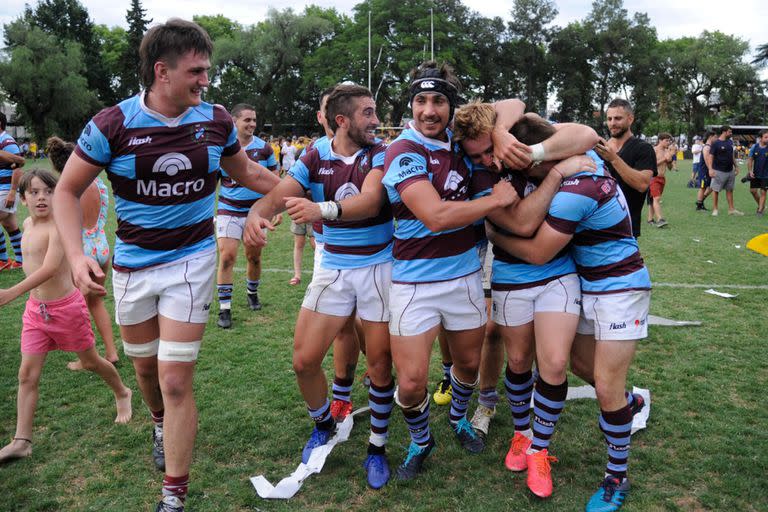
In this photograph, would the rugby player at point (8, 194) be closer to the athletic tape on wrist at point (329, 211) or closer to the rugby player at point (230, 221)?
the rugby player at point (230, 221)

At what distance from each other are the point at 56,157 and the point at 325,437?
3265 millimetres

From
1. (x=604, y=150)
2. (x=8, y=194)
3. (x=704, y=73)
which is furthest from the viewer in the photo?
(x=704, y=73)

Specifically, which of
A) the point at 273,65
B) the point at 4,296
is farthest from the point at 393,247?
the point at 273,65

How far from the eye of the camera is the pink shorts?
4.08 meters

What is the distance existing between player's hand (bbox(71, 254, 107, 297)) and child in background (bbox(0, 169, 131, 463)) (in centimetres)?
110

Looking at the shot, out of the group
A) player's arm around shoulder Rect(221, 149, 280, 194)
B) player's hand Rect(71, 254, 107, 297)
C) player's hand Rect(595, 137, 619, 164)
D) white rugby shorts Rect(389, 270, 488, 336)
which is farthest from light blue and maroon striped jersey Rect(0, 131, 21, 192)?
player's hand Rect(595, 137, 619, 164)

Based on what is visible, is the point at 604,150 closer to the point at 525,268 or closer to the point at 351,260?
the point at 525,268

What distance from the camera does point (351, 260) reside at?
143 inches

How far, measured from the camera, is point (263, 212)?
3.53 metres

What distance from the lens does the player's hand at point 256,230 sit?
3375mm

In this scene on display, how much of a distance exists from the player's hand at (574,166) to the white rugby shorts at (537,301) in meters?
0.60

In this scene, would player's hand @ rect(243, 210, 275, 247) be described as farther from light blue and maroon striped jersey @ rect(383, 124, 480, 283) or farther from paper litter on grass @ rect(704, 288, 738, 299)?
paper litter on grass @ rect(704, 288, 738, 299)

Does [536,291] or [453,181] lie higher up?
[453,181]

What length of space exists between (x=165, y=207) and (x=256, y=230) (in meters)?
0.50
